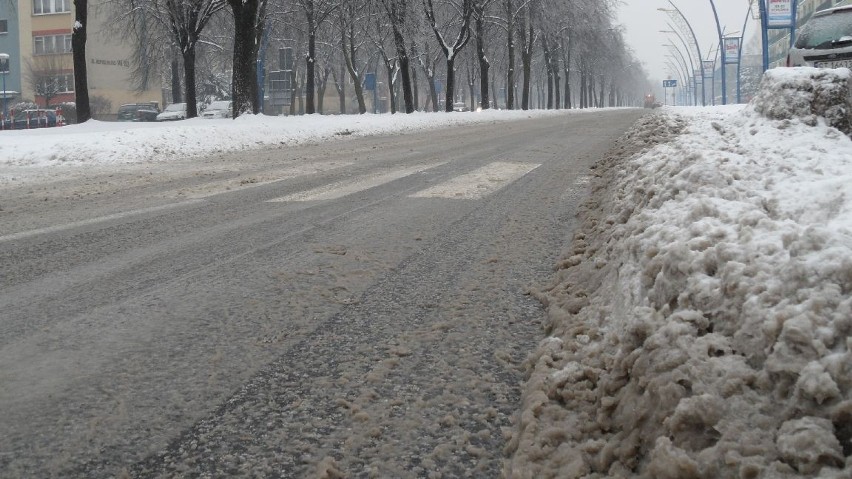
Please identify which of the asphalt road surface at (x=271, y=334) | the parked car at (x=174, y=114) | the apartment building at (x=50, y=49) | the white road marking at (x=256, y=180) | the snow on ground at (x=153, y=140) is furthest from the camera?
the apartment building at (x=50, y=49)

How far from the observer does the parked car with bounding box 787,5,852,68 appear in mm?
11953

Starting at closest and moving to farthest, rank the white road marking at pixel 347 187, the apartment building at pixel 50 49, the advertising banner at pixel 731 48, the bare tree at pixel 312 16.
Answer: the white road marking at pixel 347 187, the bare tree at pixel 312 16, the advertising banner at pixel 731 48, the apartment building at pixel 50 49

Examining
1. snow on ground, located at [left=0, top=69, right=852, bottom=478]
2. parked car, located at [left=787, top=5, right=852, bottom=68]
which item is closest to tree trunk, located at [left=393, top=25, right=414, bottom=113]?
parked car, located at [left=787, top=5, right=852, bottom=68]

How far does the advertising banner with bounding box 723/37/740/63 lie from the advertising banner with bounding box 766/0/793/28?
19.7m

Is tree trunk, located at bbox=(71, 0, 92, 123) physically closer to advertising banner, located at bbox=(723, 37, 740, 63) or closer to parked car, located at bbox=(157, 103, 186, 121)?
parked car, located at bbox=(157, 103, 186, 121)

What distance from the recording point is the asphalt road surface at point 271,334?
2.17 meters

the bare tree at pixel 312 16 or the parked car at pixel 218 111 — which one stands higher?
the bare tree at pixel 312 16

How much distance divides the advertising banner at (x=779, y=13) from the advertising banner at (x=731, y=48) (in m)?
19.7

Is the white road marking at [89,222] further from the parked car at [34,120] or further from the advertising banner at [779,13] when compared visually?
the parked car at [34,120]

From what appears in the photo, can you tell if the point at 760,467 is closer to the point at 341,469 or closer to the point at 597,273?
the point at 341,469

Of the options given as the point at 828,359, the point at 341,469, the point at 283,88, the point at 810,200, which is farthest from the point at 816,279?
the point at 283,88

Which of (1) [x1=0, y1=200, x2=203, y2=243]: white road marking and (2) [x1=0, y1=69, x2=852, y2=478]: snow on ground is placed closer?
(2) [x1=0, y1=69, x2=852, y2=478]: snow on ground

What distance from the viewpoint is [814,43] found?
40.5 ft

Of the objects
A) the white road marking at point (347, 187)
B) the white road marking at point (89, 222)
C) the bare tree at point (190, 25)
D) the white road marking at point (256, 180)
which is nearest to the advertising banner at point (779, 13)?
the bare tree at point (190, 25)
